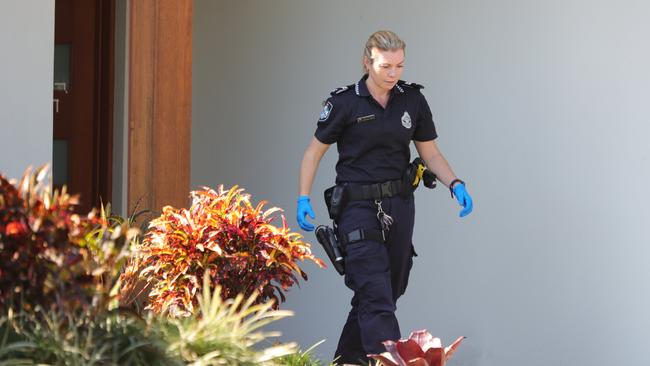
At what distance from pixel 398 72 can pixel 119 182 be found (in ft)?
8.17

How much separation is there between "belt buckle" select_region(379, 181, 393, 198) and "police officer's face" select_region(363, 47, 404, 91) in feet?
1.24

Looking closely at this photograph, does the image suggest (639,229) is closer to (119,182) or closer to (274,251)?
(274,251)

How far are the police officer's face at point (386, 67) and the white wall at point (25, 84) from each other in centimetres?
125

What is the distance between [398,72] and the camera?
4469 mm

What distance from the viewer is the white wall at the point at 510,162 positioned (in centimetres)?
521

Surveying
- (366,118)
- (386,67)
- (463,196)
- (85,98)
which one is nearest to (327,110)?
(366,118)

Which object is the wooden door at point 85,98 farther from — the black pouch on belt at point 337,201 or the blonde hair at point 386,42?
the blonde hair at point 386,42

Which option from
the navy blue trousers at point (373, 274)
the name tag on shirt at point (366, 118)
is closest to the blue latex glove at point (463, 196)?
the navy blue trousers at point (373, 274)

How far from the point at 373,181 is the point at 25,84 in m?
1.38

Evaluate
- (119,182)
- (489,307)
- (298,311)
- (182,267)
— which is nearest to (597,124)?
(489,307)

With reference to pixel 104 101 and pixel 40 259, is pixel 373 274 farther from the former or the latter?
pixel 104 101

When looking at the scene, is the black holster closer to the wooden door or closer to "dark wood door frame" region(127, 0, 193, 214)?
"dark wood door frame" region(127, 0, 193, 214)

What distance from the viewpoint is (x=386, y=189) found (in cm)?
452

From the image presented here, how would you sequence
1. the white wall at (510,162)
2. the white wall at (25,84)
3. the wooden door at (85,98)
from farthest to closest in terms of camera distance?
1. the wooden door at (85,98)
2. the white wall at (510,162)
3. the white wall at (25,84)
